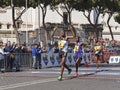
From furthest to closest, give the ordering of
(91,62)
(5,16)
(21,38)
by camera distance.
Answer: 1. (5,16)
2. (21,38)
3. (91,62)

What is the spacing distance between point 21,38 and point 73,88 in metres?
41.1

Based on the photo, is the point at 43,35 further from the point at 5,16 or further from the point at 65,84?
the point at 65,84

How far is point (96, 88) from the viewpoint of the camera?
604 inches

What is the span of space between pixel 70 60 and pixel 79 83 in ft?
53.2

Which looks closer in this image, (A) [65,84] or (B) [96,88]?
(B) [96,88]

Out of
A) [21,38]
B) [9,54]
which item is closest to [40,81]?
[9,54]

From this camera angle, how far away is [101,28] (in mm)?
71625

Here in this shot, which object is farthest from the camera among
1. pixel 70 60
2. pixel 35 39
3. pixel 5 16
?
pixel 5 16

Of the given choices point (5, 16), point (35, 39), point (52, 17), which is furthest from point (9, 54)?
point (52, 17)

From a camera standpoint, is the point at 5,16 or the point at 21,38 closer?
the point at 21,38

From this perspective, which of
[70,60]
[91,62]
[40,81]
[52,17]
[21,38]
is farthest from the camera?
[52,17]

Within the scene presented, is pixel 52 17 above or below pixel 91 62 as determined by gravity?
above

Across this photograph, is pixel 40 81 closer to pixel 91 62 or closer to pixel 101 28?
pixel 91 62

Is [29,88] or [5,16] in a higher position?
[5,16]
